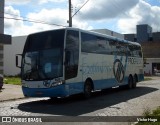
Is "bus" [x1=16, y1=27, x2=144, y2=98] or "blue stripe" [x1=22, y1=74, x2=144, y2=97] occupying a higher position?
"bus" [x1=16, y1=27, x2=144, y2=98]

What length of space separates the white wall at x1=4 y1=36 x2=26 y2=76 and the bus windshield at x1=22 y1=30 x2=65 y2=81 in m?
42.6

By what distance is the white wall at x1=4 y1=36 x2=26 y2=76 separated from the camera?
5906 cm

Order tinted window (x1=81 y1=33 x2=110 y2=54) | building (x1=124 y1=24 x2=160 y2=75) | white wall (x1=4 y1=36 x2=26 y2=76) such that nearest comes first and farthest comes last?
tinted window (x1=81 y1=33 x2=110 y2=54) < white wall (x1=4 y1=36 x2=26 y2=76) < building (x1=124 y1=24 x2=160 y2=75)

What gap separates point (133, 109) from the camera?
14.0m

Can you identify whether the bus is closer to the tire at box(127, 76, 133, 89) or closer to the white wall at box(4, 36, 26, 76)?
the tire at box(127, 76, 133, 89)

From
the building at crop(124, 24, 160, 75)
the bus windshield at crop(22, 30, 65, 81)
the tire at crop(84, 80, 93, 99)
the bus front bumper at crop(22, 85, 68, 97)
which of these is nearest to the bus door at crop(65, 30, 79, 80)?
the bus windshield at crop(22, 30, 65, 81)

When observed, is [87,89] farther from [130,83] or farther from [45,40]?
[130,83]

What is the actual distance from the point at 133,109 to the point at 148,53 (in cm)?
7576

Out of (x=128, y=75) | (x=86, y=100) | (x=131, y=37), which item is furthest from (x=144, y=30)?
(x=86, y=100)

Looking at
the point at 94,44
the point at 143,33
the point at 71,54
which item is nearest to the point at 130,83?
the point at 94,44

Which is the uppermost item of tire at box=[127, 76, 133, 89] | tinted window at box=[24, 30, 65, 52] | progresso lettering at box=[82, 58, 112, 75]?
tinted window at box=[24, 30, 65, 52]

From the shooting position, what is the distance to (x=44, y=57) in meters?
16.3

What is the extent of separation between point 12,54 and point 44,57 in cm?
4512

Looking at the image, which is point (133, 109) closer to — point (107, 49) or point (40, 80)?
point (40, 80)
